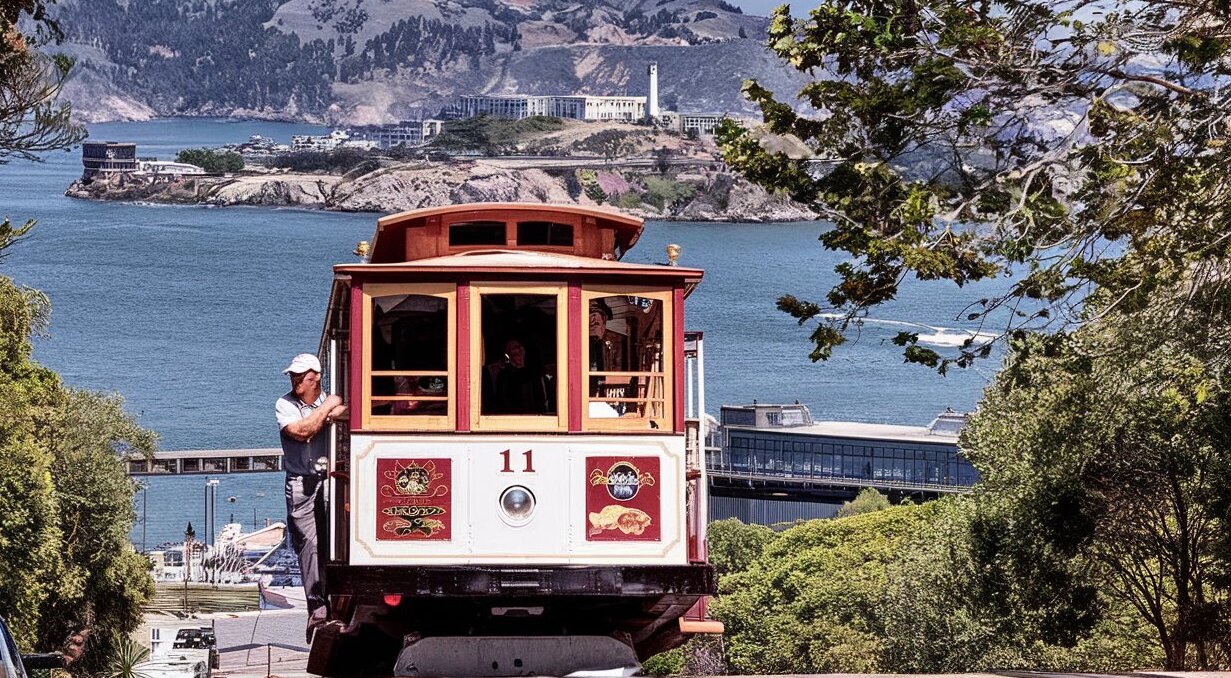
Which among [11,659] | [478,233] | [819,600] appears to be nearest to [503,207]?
[478,233]

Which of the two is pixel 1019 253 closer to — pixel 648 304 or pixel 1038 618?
pixel 648 304

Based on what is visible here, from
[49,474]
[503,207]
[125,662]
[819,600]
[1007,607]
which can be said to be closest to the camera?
[503,207]

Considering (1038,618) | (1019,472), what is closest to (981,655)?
(1038,618)

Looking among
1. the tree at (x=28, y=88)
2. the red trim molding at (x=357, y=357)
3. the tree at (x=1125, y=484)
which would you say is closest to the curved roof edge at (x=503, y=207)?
the red trim molding at (x=357, y=357)

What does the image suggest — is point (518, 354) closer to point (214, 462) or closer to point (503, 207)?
point (503, 207)

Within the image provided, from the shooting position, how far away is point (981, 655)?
37.2 metres

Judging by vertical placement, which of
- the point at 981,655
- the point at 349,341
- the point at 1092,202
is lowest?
the point at 981,655

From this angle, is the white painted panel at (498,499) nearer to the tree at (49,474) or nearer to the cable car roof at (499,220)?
the cable car roof at (499,220)

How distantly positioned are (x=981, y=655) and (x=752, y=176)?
22193mm

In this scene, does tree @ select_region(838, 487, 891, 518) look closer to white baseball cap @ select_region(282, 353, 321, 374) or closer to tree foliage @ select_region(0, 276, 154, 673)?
tree foliage @ select_region(0, 276, 154, 673)

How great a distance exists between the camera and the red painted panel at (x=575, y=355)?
16.4 metres

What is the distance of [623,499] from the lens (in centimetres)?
1644

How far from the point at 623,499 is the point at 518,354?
147 cm

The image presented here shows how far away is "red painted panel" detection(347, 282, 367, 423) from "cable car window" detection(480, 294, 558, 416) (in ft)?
3.26
